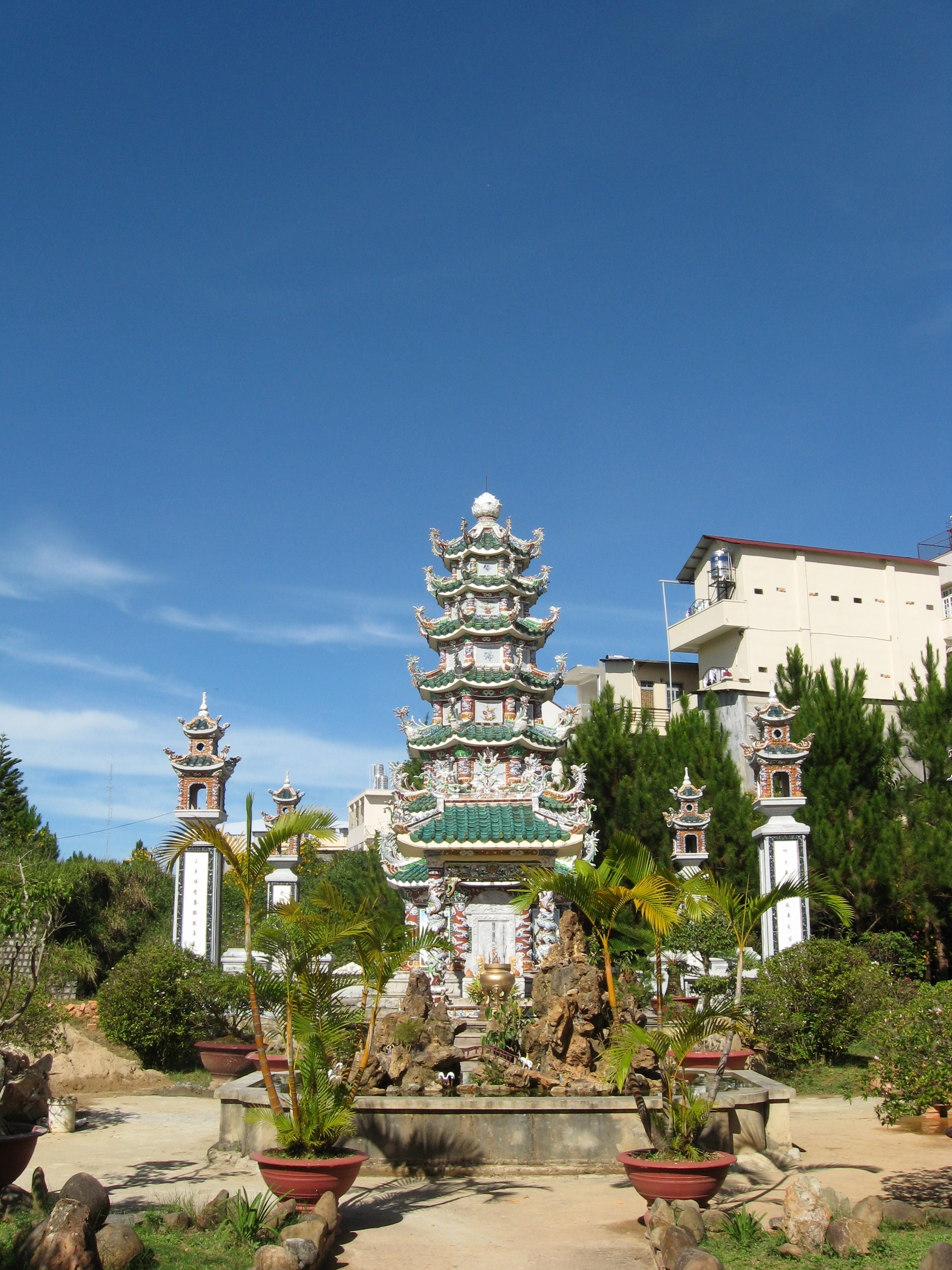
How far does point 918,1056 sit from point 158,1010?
13.6 meters

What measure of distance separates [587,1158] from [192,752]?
51.4ft

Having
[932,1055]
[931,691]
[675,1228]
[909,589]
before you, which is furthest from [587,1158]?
[909,589]

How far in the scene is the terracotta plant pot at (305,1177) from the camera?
873 centimetres

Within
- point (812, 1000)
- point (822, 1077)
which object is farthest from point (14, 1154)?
point (822, 1077)

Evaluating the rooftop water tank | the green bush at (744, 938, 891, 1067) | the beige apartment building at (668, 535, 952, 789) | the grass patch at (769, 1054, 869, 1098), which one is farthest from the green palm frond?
the rooftop water tank

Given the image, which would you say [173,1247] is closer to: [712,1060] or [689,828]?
[712,1060]

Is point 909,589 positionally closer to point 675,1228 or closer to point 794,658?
point 794,658

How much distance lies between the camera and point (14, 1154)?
866 centimetres

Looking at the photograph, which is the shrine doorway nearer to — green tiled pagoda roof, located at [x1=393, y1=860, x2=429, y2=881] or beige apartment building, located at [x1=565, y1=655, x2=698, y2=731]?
green tiled pagoda roof, located at [x1=393, y1=860, x2=429, y2=881]

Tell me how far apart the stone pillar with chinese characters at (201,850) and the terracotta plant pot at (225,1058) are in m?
4.05

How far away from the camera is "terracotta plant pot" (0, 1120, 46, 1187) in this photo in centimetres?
857

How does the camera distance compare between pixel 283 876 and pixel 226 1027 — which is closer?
pixel 226 1027

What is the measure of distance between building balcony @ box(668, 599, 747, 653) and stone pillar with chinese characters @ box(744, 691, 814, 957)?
1533 centimetres

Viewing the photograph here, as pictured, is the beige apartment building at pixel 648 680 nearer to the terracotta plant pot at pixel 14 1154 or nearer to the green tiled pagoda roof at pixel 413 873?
the green tiled pagoda roof at pixel 413 873
